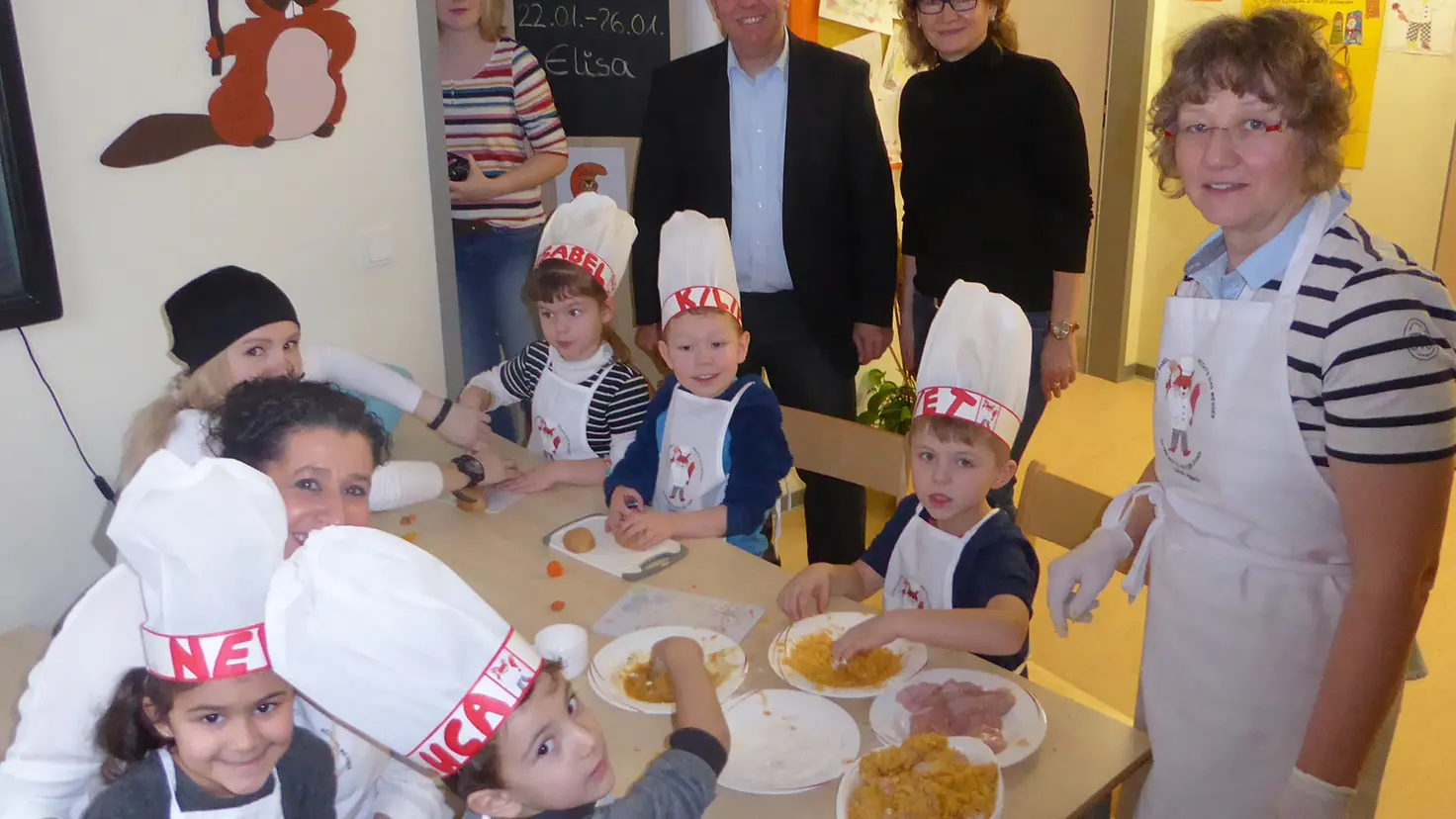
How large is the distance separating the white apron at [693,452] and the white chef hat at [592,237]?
319mm

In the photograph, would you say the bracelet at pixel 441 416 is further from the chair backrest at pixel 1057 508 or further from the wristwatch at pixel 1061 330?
the wristwatch at pixel 1061 330

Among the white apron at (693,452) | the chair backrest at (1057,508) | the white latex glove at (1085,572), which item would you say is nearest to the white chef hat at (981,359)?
the chair backrest at (1057,508)

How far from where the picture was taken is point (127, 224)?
1.97m

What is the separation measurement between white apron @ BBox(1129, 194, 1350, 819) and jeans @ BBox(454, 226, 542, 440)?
1.88 m

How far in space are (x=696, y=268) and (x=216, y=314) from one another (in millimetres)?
814

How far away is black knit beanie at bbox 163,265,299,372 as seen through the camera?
172 centimetres

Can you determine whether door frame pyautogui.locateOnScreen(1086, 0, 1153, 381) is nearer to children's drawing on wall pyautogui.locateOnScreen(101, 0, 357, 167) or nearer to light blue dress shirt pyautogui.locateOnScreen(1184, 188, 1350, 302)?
children's drawing on wall pyautogui.locateOnScreen(101, 0, 357, 167)

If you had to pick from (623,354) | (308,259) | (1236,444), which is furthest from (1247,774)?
(308,259)

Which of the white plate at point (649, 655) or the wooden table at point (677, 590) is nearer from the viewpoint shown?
the wooden table at point (677, 590)

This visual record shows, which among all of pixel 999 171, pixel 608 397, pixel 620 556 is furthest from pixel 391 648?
pixel 999 171

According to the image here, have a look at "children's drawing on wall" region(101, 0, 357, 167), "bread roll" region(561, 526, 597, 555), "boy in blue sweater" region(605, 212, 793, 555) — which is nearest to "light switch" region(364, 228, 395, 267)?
"children's drawing on wall" region(101, 0, 357, 167)

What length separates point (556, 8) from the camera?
3.07m

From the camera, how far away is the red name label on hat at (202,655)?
0.96 metres

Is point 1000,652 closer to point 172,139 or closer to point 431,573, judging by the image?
point 431,573
